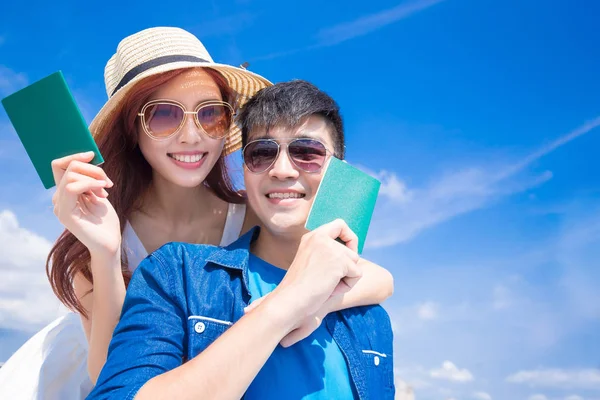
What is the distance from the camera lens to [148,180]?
15.6 feet

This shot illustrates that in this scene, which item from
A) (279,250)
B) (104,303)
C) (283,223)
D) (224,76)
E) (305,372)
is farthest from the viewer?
(224,76)

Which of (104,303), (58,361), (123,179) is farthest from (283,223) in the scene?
(58,361)

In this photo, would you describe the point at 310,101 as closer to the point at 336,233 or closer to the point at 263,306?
the point at 336,233

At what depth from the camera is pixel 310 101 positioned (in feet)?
11.4

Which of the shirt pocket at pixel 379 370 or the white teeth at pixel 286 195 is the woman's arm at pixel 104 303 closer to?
the white teeth at pixel 286 195

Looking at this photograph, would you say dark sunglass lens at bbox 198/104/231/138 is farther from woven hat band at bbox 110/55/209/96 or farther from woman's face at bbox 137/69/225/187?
woven hat band at bbox 110/55/209/96

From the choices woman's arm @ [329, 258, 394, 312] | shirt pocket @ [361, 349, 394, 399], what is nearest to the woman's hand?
woman's arm @ [329, 258, 394, 312]

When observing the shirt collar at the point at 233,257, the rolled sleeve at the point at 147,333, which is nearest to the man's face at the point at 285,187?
the shirt collar at the point at 233,257

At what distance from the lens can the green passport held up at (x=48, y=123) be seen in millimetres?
3135

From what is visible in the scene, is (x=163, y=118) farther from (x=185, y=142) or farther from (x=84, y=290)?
(x=84, y=290)

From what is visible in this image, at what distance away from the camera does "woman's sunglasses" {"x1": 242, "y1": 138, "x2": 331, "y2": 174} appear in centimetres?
336

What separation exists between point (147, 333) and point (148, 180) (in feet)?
7.31

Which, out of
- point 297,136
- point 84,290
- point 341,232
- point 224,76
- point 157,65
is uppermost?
point 224,76

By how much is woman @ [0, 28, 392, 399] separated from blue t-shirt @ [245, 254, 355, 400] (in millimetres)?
664
